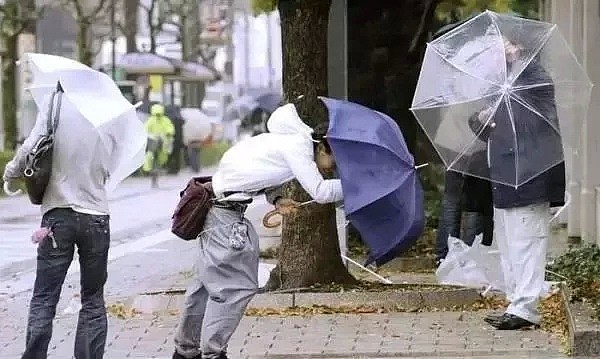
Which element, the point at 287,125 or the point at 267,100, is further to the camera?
the point at 267,100

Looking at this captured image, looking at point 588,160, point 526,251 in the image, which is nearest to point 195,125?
point 588,160

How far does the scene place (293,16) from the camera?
930 centimetres

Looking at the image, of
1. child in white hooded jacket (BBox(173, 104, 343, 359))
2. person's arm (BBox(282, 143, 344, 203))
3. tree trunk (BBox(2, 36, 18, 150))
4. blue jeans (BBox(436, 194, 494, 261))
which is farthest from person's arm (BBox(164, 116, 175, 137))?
person's arm (BBox(282, 143, 344, 203))

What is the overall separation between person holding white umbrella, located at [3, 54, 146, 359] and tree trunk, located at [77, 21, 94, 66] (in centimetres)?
2835

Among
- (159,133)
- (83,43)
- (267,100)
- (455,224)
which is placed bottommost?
(455,224)

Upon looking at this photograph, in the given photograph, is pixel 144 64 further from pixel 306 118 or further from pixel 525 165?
pixel 525 165

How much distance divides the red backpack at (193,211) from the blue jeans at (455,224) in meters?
4.06

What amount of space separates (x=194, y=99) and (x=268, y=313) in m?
34.0

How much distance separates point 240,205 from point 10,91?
27612 mm

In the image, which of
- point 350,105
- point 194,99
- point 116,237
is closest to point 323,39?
point 350,105

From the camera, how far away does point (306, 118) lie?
30.4 ft

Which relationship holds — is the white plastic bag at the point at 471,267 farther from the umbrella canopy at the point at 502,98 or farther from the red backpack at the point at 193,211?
the red backpack at the point at 193,211

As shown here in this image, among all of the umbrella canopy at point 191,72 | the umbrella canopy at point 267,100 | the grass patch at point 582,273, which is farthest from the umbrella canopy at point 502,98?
the umbrella canopy at point 191,72

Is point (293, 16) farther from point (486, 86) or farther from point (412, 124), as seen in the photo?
point (412, 124)
